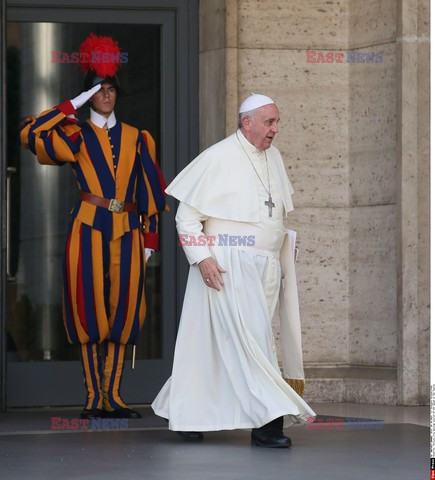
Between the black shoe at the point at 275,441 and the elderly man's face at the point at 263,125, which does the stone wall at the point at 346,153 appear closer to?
the elderly man's face at the point at 263,125

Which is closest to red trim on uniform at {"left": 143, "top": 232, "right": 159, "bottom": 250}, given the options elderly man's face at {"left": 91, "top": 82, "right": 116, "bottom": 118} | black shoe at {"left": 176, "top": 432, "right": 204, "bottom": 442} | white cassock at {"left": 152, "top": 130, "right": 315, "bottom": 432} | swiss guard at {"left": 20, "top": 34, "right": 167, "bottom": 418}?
swiss guard at {"left": 20, "top": 34, "right": 167, "bottom": 418}

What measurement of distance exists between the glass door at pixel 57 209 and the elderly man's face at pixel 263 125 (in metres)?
2.34

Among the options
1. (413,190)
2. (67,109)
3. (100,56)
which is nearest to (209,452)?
(67,109)

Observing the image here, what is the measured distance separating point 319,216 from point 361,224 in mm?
305

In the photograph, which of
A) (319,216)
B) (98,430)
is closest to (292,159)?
(319,216)

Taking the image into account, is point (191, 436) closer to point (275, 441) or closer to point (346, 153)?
point (275, 441)

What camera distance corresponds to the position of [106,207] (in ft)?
28.1

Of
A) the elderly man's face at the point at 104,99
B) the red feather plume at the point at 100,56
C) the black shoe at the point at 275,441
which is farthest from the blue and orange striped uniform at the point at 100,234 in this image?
the black shoe at the point at 275,441

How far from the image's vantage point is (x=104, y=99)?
8.70m

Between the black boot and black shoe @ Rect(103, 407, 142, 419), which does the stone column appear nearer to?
black shoe @ Rect(103, 407, 142, 419)

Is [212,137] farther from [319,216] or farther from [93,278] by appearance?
[93,278]

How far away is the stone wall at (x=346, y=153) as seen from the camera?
9.48 m

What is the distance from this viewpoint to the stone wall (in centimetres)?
948

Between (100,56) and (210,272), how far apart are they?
6.86 feet
